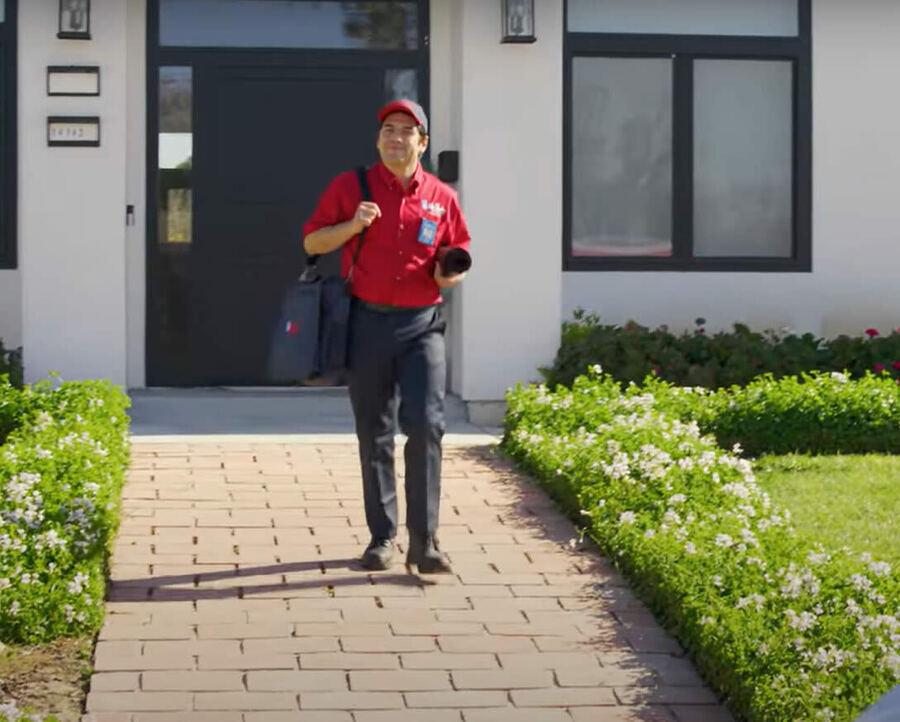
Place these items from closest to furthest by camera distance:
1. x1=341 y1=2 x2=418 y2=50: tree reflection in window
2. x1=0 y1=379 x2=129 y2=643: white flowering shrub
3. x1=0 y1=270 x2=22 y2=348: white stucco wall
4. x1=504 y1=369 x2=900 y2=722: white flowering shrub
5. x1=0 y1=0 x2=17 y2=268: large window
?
1. x1=504 y1=369 x2=900 y2=722: white flowering shrub
2. x1=0 y1=379 x2=129 y2=643: white flowering shrub
3. x1=0 y1=0 x2=17 y2=268: large window
4. x1=0 y1=270 x2=22 y2=348: white stucco wall
5. x1=341 y1=2 x2=418 y2=50: tree reflection in window

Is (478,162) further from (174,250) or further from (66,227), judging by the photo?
(66,227)

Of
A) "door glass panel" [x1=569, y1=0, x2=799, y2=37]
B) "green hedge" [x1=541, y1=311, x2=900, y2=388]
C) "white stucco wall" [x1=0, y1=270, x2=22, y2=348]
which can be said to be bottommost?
"green hedge" [x1=541, y1=311, x2=900, y2=388]

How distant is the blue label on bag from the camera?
24.9 ft

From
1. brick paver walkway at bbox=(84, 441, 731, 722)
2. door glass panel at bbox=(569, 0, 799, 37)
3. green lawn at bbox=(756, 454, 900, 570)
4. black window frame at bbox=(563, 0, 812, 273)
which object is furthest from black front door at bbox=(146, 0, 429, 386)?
green lawn at bbox=(756, 454, 900, 570)

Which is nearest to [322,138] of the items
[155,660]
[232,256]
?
[232,256]

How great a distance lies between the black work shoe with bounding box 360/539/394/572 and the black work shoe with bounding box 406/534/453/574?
153 millimetres

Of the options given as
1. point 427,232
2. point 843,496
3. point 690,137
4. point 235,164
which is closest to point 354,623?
point 427,232

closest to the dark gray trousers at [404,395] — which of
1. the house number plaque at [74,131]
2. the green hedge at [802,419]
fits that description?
the green hedge at [802,419]

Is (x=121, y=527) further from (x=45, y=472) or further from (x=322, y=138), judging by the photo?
(x=322, y=138)

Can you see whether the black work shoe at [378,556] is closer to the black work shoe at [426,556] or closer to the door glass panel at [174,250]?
the black work shoe at [426,556]

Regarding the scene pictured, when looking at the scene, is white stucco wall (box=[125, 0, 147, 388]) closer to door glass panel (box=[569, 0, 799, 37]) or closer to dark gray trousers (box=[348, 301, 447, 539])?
door glass panel (box=[569, 0, 799, 37])

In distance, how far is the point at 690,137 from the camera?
13125 millimetres

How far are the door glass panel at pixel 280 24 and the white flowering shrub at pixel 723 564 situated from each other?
11.4 feet

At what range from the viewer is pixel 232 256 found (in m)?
12.6
